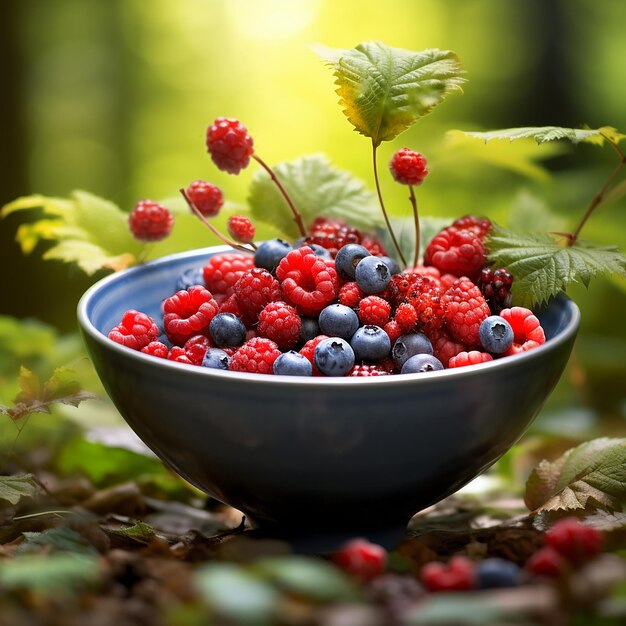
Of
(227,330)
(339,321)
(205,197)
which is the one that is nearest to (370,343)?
(339,321)

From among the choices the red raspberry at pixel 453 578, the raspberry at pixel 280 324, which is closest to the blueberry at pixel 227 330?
the raspberry at pixel 280 324

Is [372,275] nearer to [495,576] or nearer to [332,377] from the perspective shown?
[332,377]

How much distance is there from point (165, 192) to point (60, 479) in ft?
5.65

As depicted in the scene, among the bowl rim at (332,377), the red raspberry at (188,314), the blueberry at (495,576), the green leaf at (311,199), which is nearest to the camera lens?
the blueberry at (495,576)

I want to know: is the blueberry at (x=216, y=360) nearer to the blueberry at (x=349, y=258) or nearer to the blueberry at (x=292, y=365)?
the blueberry at (x=292, y=365)

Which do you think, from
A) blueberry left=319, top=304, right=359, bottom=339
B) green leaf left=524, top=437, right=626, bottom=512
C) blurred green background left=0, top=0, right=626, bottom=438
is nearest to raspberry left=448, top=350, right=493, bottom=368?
blueberry left=319, top=304, right=359, bottom=339

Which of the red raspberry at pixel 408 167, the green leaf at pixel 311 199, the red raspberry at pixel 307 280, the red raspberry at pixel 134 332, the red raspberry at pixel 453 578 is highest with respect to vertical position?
the red raspberry at pixel 408 167

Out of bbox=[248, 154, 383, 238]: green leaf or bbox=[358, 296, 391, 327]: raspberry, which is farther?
bbox=[248, 154, 383, 238]: green leaf

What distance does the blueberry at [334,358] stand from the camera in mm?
901

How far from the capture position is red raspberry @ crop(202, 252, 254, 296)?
1.12 meters

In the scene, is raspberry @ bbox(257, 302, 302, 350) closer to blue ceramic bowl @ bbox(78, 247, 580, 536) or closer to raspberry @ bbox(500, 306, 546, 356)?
blue ceramic bowl @ bbox(78, 247, 580, 536)

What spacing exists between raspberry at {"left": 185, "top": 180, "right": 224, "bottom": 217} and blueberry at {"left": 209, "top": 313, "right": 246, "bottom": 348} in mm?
269

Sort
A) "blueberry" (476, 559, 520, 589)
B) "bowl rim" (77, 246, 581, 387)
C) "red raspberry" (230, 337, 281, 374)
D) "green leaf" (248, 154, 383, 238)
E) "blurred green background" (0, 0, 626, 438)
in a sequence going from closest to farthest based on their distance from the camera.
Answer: "blueberry" (476, 559, 520, 589), "bowl rim" (77, 246, 581, 387), "red raspberry" (230, 337, 281, 374), "green leaf" (248, 154, 383, 238), "blurred green background" (0, 0, 626, 438)

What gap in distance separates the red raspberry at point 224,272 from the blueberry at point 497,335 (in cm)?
33
